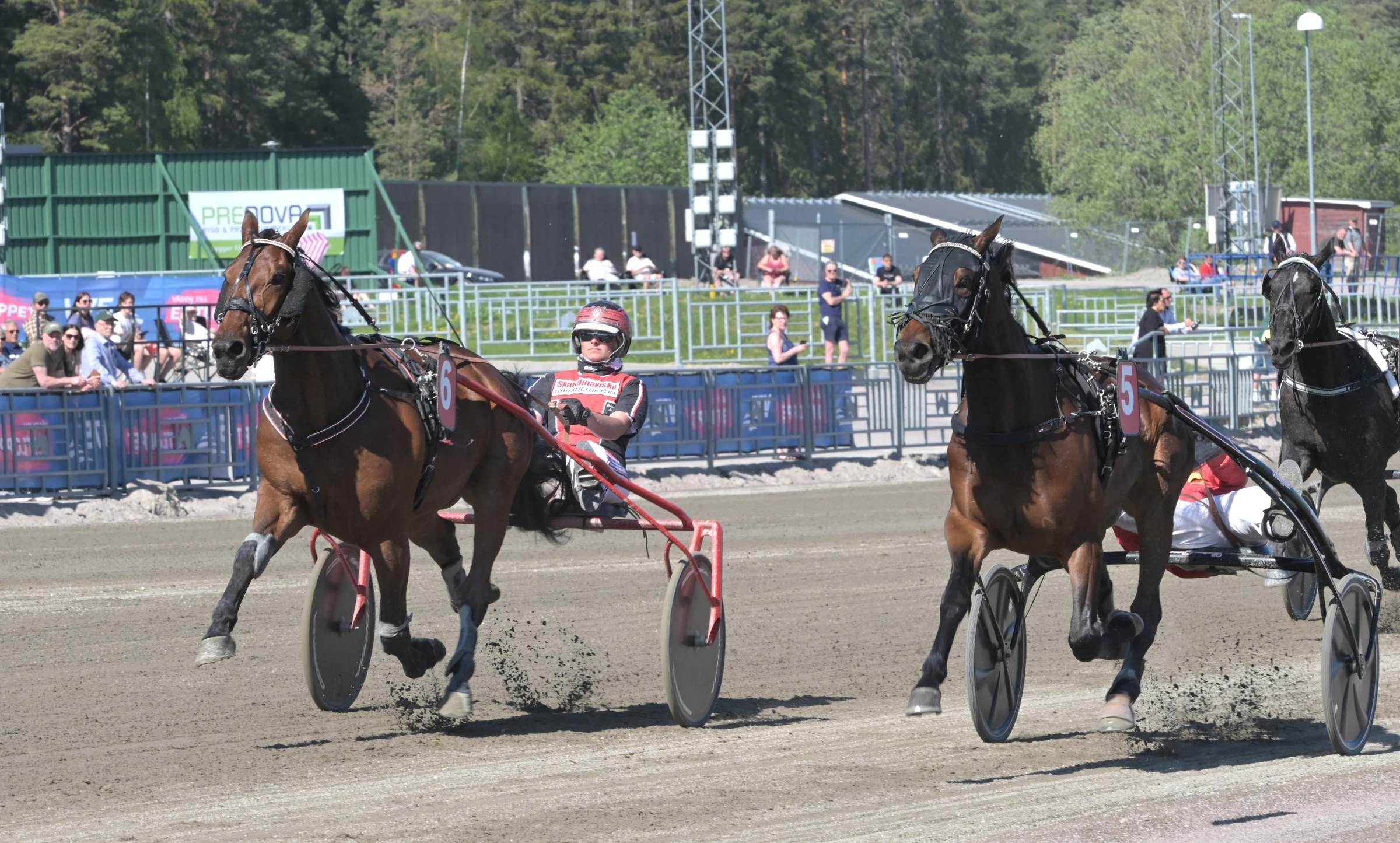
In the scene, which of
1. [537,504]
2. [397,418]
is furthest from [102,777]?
[537,504]

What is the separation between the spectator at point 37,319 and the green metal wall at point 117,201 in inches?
426

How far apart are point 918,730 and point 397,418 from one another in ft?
7.20

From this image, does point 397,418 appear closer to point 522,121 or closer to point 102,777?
point 102,777

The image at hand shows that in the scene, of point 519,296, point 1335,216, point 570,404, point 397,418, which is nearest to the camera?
point 397,418

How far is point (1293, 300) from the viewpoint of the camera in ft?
28.6

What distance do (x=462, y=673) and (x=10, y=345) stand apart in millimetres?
11683

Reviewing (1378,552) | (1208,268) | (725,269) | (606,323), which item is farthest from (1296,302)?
(1208,268)

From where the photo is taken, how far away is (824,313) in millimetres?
19844

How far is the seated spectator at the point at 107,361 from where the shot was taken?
13.8 metres

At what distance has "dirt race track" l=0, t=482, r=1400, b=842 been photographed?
5.11m

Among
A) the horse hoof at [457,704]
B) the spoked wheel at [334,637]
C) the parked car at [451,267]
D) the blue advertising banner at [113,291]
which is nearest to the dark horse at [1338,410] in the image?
the horse hoof at [457,704]

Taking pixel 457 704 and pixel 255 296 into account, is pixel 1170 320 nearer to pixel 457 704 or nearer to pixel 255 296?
pixel 457 704

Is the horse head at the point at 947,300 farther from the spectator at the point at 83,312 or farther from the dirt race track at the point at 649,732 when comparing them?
the spectator at the point at 83,312

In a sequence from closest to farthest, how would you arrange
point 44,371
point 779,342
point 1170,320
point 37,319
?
point 44,371
point 37,319
point 779,342
point 1170,320
